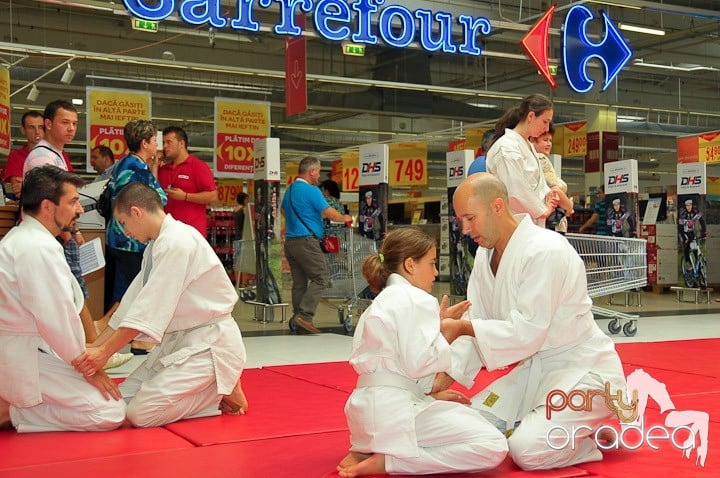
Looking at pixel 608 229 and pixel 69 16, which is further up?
pixel 69 16

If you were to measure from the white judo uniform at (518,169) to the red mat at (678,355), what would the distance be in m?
1.28

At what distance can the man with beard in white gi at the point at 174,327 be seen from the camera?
370 cm

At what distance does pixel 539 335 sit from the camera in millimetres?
3021

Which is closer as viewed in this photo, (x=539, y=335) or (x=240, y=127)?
(x=539, y=335)

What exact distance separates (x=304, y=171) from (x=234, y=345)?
4.02 m

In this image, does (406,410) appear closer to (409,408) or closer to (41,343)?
(409,408)

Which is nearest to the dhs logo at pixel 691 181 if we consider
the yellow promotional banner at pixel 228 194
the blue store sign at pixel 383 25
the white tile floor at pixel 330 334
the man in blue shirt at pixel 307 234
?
the white tile floor at pixel 330 334

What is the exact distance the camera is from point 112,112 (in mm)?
13188

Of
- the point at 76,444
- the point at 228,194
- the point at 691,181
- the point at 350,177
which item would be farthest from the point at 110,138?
the point at 228,194

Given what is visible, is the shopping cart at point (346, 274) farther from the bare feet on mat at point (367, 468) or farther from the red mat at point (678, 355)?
the bare feet on mat at point (367, 468)

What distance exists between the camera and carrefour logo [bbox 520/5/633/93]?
10148 millimetres

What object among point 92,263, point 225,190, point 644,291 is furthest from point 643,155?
point 92,263

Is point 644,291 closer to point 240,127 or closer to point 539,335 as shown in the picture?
point 240,127

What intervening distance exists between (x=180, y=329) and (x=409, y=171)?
643 inches
